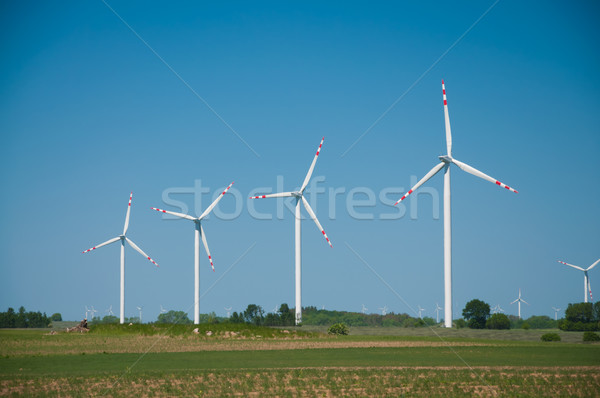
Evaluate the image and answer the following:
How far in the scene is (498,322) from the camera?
96625mm

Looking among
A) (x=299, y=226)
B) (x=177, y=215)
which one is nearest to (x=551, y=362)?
(x=299, y=226)

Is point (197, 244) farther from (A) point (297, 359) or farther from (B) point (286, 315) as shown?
(A) point (297, 359)

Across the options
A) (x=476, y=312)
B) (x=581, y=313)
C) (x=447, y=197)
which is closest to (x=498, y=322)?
(x=476, y=312)

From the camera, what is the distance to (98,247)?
328 ft

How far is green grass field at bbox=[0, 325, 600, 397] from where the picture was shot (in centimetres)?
3284

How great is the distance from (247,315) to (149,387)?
65.6 meters

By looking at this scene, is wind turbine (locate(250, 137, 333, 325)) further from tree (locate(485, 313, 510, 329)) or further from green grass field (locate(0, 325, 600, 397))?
tree (locate(485, 313, 510, 329))

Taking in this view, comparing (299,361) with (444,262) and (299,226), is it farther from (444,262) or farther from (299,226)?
(299,226)

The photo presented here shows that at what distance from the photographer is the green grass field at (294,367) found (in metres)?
32.8

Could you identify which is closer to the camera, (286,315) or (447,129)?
(447,129)

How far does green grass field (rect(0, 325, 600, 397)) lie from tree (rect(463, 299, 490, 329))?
26.3 meters

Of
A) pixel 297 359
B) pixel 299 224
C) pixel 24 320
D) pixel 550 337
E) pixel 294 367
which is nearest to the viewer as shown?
pixel 294 367

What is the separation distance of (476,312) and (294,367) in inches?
2357

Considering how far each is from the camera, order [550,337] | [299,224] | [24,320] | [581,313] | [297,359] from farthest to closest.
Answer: [24,320]
[581,313]
[299,224]
[550,337]
[297,359]
